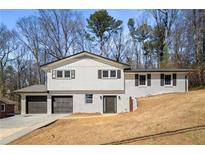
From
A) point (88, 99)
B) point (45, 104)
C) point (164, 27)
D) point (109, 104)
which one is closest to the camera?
point (109, 104)

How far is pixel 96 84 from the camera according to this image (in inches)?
1157

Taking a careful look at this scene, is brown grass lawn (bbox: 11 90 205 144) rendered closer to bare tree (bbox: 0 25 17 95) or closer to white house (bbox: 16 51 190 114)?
white house (bbox: 16 51 190 114)

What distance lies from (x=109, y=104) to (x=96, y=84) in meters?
2.22

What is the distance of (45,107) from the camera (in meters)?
29.8

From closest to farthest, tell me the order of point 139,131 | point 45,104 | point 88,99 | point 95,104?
1. point 139,131
2. point 95,104
3. point 88,99
4. point 45,104

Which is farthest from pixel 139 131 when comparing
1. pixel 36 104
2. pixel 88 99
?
pixel 36 104

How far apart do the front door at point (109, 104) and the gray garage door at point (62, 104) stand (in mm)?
3193

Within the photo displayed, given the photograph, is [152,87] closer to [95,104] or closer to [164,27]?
[95,104]

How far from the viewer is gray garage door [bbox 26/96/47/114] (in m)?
29.8

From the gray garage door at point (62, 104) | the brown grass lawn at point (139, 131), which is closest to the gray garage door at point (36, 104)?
the gray garage door at point (62, 104)

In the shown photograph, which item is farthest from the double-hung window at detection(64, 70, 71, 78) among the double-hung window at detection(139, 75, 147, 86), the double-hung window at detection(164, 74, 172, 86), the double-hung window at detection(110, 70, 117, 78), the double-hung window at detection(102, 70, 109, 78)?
the double-hung window at detection(164, 74, 172, 86)

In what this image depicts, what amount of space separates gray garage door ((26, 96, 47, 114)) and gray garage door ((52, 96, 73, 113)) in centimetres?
92

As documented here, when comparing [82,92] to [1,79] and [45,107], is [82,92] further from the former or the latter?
[1,79]
